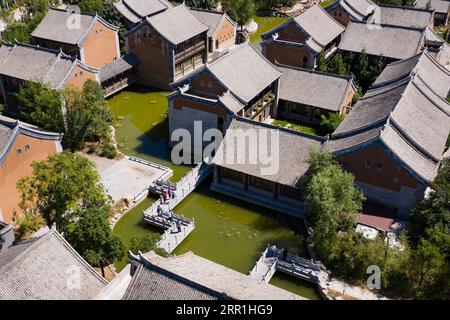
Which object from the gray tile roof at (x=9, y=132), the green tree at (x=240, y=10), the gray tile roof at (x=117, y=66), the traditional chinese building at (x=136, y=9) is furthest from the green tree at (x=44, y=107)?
the green tree at (x=240, y=10)

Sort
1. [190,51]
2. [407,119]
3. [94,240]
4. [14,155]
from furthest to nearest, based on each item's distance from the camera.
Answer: [190,51], [407,119], [14,155], [94,240]

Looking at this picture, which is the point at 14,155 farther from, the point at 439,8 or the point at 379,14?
the point at 439,8

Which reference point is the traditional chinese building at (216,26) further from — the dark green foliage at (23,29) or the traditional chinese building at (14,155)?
the traditional chinese building at (14,155)

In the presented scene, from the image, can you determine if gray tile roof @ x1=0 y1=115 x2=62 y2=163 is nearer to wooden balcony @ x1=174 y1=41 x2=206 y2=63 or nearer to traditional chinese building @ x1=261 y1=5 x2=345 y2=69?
wooden balcony @ x1=174 y1=41 x2=206 y2=63

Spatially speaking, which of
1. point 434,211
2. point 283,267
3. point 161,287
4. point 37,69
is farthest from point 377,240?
point 37,69

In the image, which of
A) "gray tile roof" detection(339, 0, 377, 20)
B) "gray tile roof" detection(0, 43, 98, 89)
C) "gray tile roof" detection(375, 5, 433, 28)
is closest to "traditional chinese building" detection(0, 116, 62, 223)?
"gray tile roof" detection(0, 43, 98, 89)

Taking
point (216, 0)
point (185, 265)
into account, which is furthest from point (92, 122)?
point (216, 0)
